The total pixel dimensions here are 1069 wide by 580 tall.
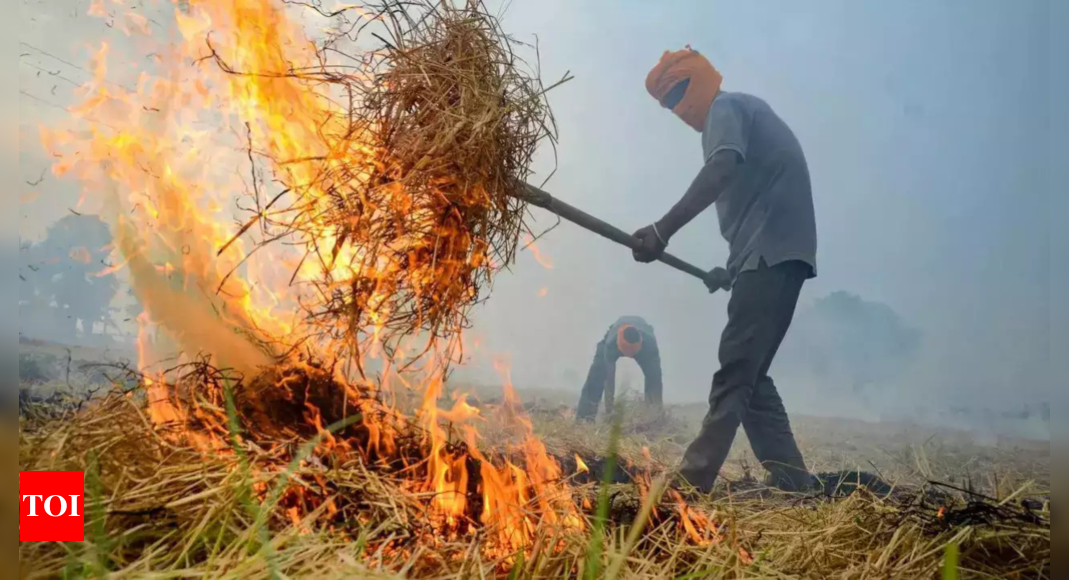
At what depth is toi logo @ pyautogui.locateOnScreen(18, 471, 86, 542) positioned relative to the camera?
110 centimetres

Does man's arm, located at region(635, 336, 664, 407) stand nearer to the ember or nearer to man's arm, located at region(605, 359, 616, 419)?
man's arm, located at region(605, 359, 616, 419)

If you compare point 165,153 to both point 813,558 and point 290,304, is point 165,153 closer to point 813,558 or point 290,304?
point 290,304

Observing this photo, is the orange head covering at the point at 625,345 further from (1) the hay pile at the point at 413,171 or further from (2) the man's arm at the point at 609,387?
(1) the hay pile at the point at 413,171

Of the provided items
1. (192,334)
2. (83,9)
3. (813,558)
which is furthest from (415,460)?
(83,9)

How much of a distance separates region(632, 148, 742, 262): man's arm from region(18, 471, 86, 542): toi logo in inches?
114

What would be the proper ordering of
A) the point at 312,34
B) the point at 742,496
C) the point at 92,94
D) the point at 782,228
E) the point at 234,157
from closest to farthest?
1. the point at 92,94
2. the point at 312,34
3. the point at 234,157
4. the point at 742,496
5. the point at 782,228

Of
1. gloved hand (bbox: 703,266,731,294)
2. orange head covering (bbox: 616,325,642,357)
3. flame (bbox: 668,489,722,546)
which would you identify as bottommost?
flame (bbox: 668,489,722,546)

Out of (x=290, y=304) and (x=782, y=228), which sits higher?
(x=782, y=228)

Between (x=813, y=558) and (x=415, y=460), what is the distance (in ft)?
4.44

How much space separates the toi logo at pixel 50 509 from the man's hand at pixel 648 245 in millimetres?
2848

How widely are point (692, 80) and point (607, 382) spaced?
4.19 m

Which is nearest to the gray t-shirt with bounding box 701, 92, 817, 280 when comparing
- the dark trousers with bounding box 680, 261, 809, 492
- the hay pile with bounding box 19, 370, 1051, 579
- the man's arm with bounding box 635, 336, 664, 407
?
the dark trousers with bounding box 680, 261, 809, 492

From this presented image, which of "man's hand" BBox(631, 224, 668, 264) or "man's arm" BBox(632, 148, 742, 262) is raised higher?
"man's arm" BBox(632, 148, 742, 262)

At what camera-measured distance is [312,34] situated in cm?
245
